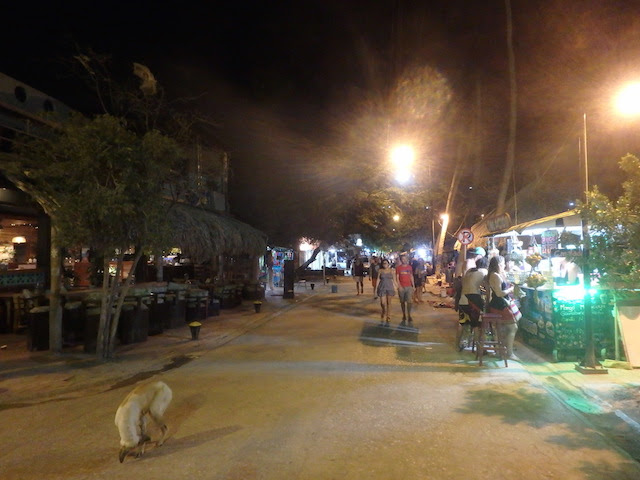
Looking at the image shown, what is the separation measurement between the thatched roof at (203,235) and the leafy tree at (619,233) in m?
9.25

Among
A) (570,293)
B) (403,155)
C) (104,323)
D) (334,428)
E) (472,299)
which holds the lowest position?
(334,428)

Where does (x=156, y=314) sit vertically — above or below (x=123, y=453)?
above

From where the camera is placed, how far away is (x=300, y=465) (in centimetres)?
424

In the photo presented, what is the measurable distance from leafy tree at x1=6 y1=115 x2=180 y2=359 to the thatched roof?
137 inches

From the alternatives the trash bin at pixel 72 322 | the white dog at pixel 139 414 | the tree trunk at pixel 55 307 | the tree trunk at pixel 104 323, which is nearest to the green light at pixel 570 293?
the white dog at pixel 139 414

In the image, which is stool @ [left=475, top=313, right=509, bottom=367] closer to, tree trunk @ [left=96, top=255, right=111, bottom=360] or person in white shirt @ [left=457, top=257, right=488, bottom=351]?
person in white shirt @ [left=457, top=257, right=488, bottom=351]

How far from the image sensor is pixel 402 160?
19484mm

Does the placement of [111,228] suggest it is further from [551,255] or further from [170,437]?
[551,255]

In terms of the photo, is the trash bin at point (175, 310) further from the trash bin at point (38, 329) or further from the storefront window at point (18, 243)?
the storefront window at point (18, 243)

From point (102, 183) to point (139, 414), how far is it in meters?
5.27

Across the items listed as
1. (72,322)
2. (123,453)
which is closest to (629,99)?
(123,453)

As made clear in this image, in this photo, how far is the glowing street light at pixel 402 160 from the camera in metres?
18.7

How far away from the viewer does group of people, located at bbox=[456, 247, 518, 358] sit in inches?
322

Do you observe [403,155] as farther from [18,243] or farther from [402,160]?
[18,243]
